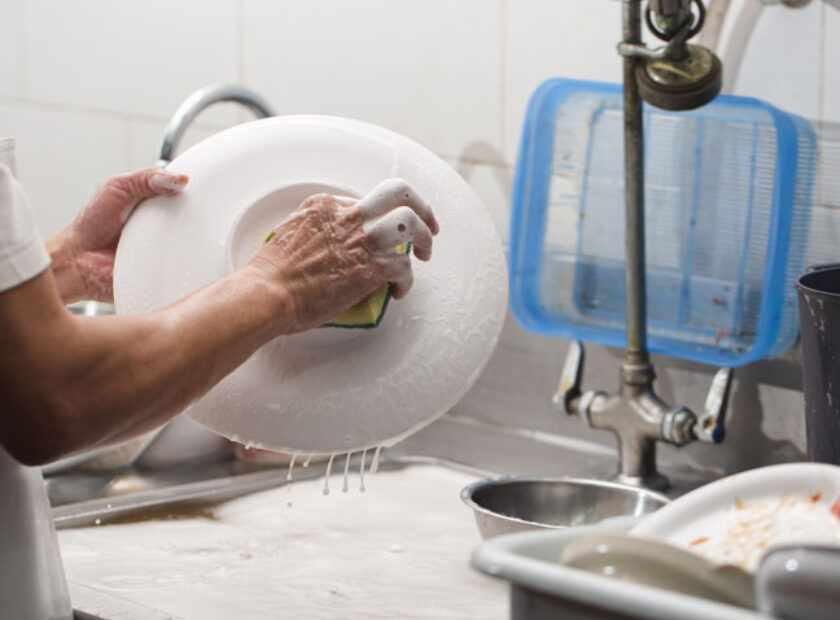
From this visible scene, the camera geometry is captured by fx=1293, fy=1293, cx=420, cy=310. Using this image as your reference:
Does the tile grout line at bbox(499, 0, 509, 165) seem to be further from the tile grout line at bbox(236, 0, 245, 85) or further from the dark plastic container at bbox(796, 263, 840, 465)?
the dark plastic container at bbox(796, 263, 840, 465)

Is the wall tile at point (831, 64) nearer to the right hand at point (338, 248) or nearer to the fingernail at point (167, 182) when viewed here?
the right hand at point (338, 248)

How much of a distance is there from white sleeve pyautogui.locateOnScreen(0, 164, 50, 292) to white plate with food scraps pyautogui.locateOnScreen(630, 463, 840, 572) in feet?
1.35

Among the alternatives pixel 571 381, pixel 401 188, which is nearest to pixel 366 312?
pixel 401 188

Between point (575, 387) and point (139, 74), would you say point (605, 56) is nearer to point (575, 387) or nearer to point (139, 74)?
point (575, 387)

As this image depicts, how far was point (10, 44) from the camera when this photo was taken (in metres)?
2.40

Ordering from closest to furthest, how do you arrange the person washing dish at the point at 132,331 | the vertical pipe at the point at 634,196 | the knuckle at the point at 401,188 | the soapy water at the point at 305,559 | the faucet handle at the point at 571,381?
the person washing dish at the point at 132,331 → the knuckle at the point at 401,188 → the soapy water at the point at 305,559 → the vertical pipe at the point at 634,196 → the faucet handle at the point at 571,381

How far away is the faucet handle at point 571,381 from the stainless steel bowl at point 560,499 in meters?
0.15

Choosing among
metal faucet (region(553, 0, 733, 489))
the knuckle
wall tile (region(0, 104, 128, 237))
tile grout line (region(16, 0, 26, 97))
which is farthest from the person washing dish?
tile grout line (region(16, 0, 26, 97))

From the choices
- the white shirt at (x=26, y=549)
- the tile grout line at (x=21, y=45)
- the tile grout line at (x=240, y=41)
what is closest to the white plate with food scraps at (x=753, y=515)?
the white shirt at (x=26, y=549)

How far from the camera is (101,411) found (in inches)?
34.2

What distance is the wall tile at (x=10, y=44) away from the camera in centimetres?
239

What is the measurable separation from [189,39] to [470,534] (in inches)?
42.4

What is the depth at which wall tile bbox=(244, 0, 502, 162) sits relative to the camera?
1.70m

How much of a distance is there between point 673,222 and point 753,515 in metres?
0.74
